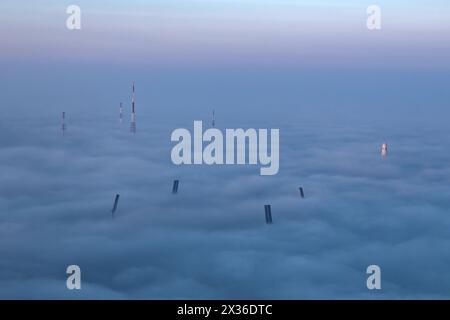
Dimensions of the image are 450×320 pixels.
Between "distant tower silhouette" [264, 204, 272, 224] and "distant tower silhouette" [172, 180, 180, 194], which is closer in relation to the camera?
"distant tower silhouette" [264, 204, 272, 224]

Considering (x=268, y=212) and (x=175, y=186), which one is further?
(x=175, y=186)

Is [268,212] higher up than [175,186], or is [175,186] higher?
[175,186]

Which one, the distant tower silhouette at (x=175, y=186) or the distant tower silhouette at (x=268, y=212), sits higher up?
the distant tower silhouette at (x=175, y=186)

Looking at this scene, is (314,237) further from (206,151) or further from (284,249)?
(206,151)

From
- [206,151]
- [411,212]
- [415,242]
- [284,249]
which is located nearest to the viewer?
[206,151]

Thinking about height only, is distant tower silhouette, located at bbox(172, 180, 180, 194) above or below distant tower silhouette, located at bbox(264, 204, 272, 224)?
above
